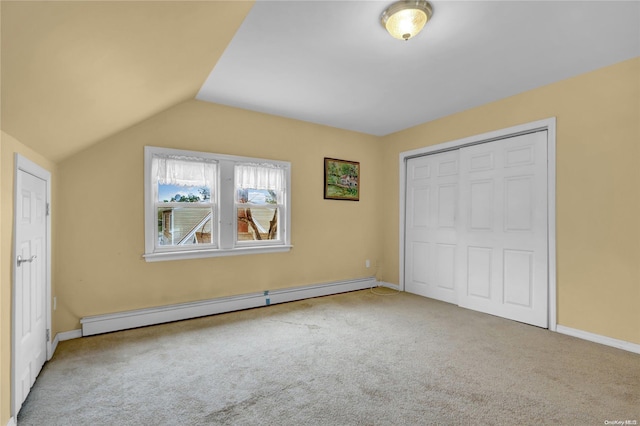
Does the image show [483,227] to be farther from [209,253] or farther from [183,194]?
[183,194]

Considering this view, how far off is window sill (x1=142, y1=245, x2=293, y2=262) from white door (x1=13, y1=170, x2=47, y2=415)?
1020 mm

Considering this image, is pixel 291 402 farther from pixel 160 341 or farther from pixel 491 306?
pixel 491 306

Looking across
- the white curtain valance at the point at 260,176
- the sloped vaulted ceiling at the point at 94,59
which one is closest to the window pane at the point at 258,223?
the white curtain valance at the point at 260,176

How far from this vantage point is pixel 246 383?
2.28m

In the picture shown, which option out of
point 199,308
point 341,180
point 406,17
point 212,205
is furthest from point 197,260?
point 406,17

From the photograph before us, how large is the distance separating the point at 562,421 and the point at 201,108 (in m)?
4.33

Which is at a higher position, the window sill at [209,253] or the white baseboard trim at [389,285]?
the window sill at [209,253]

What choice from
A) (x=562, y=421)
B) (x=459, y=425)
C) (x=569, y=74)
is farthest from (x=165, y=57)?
(x=569, y=74)

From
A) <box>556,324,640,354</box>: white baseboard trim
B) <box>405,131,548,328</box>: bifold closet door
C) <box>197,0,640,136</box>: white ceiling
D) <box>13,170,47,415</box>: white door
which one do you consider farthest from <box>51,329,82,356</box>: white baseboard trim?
<box>556,324,640,354</box>: white baseboard trim

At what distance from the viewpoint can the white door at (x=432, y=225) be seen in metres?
4.44

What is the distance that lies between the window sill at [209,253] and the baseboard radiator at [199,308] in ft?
1.81

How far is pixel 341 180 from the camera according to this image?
16.5 feet

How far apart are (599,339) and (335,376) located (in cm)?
265

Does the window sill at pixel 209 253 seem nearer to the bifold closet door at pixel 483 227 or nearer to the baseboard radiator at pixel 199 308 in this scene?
the baseboard radiator at pixel 199 308
